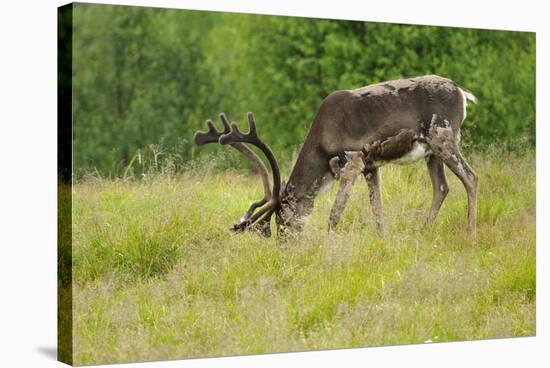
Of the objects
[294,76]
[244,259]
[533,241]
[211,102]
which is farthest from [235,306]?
[211,102]

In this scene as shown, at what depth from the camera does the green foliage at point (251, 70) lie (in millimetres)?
9633

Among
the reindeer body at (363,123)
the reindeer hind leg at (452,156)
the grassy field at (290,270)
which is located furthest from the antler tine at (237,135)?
the reindeer hind leg at (452,156)

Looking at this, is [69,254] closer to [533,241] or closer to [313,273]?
[313,273]

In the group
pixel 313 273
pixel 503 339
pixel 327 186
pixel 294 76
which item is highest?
pixel 294 76

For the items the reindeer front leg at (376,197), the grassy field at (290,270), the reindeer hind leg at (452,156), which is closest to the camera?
the grassy field at (290,270)

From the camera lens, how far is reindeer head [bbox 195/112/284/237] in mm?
8789

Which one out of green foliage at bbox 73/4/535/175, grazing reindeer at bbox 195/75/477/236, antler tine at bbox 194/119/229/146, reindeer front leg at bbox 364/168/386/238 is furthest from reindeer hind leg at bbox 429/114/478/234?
antler tine at bbox 194/119/229/146

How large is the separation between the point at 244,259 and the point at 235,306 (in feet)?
1.62

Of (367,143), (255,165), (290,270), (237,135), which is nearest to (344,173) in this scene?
(367,143)

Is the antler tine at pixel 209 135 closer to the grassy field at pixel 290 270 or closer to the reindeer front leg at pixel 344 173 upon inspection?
the grassy field at pixel 290 270

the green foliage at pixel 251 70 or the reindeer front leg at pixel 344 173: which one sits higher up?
the green foliage at pixel 251 70

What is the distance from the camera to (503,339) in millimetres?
8938

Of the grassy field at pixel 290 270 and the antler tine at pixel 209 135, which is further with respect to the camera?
the antler tine at pixel 209 135

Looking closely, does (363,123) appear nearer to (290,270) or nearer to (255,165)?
(255,165)
